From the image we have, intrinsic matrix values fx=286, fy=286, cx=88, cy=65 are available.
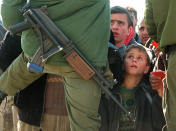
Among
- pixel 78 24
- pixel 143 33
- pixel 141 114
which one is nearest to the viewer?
pixel 78 24

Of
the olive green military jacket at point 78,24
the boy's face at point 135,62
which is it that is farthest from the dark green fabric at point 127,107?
the olive green military jacket at point 78,24

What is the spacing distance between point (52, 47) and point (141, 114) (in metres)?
1.05

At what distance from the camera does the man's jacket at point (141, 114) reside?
2559 mm

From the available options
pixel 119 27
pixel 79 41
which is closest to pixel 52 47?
pixel 79 41

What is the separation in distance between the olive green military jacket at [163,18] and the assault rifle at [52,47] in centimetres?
56

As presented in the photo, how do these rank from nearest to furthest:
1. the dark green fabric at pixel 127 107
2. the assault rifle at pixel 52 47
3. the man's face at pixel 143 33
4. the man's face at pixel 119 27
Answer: the assault rifle at pixel 52 47 → the dark green fabric at pixel 127 107 → the man's face at pixel 119 27 → the man's face at pixel 143 33

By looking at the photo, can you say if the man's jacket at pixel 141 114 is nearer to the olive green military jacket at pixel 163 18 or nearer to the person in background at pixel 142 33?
the olive green military jacket at pixel 163 18

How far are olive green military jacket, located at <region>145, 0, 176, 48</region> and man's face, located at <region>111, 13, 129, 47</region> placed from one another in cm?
116

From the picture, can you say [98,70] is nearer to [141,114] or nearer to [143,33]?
[141,114]

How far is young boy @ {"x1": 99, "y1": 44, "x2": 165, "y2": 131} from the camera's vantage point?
259 cm

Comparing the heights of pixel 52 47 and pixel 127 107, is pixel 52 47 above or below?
above

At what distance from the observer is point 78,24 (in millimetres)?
2129

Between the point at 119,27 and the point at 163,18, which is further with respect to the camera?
the point at 119,27

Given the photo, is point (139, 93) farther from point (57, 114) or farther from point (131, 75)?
point (57, 114)
